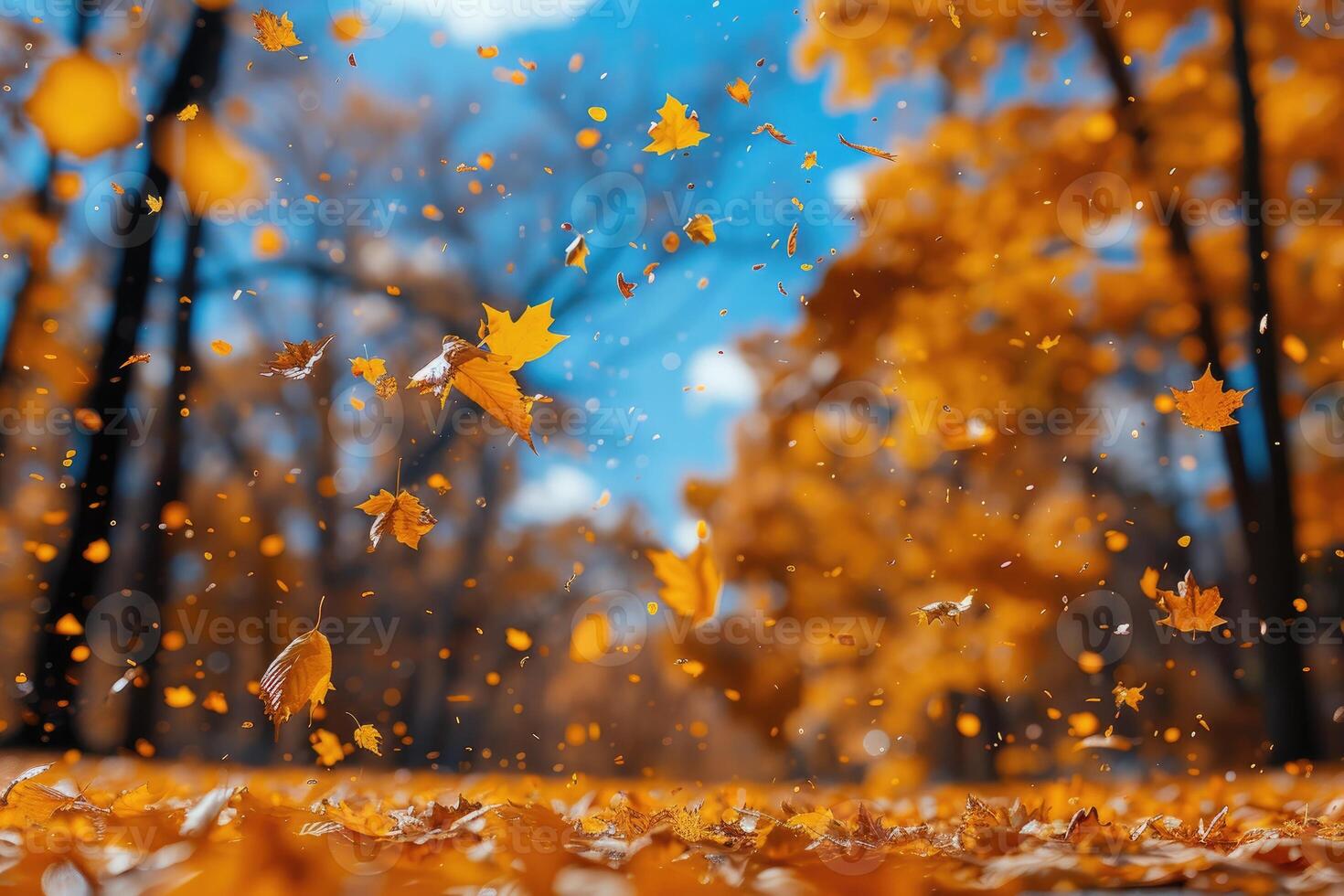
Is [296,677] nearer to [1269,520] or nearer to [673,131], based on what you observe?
[673,131]

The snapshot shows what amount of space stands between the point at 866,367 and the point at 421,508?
2.89m

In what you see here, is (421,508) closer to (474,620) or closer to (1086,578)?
(1086,578)

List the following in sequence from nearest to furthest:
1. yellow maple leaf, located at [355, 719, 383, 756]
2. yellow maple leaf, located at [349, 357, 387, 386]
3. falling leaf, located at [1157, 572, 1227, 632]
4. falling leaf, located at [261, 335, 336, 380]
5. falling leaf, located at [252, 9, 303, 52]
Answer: falling leaf, located at [261, 335, 336, 380] < falling leaf, located at [1157, 572, 1227, 632] < falling leaf, located at [252, 9, 303, 52] < yellow maple leaf, located at [355, 719, 383, 756] < yellow maple leaf, located at [349, 357, 387, 386]

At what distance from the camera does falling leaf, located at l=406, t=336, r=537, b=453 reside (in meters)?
2.27

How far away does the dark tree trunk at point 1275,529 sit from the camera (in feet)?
11.7

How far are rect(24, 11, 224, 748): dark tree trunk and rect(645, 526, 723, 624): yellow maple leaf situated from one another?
2927 mm

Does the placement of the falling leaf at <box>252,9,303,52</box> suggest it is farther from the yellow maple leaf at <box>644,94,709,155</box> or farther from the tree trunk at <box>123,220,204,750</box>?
the tree trunk at <box>123,220,204,750</box>

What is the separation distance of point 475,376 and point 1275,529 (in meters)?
3.54

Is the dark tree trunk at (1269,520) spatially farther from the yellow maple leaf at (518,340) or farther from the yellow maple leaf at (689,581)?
the yellow maple leaf at (518,340)

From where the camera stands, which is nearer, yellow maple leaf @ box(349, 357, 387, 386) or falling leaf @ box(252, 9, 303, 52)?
falling leaf @ box(252, 9, 303, 52)

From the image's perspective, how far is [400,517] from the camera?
9.55 ft

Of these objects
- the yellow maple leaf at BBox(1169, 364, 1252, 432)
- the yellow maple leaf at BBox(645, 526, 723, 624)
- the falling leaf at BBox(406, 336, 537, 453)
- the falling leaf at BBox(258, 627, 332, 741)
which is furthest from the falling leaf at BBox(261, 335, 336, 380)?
the yellow maple leaf at BBox(1169, 364, 1252, 432)

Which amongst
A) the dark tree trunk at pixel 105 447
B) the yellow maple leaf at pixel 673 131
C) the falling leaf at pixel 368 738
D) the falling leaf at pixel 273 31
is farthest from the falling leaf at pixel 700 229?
the dark tree trunk at pixel 105 447

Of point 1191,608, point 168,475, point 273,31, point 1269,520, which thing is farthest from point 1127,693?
point 168,475
